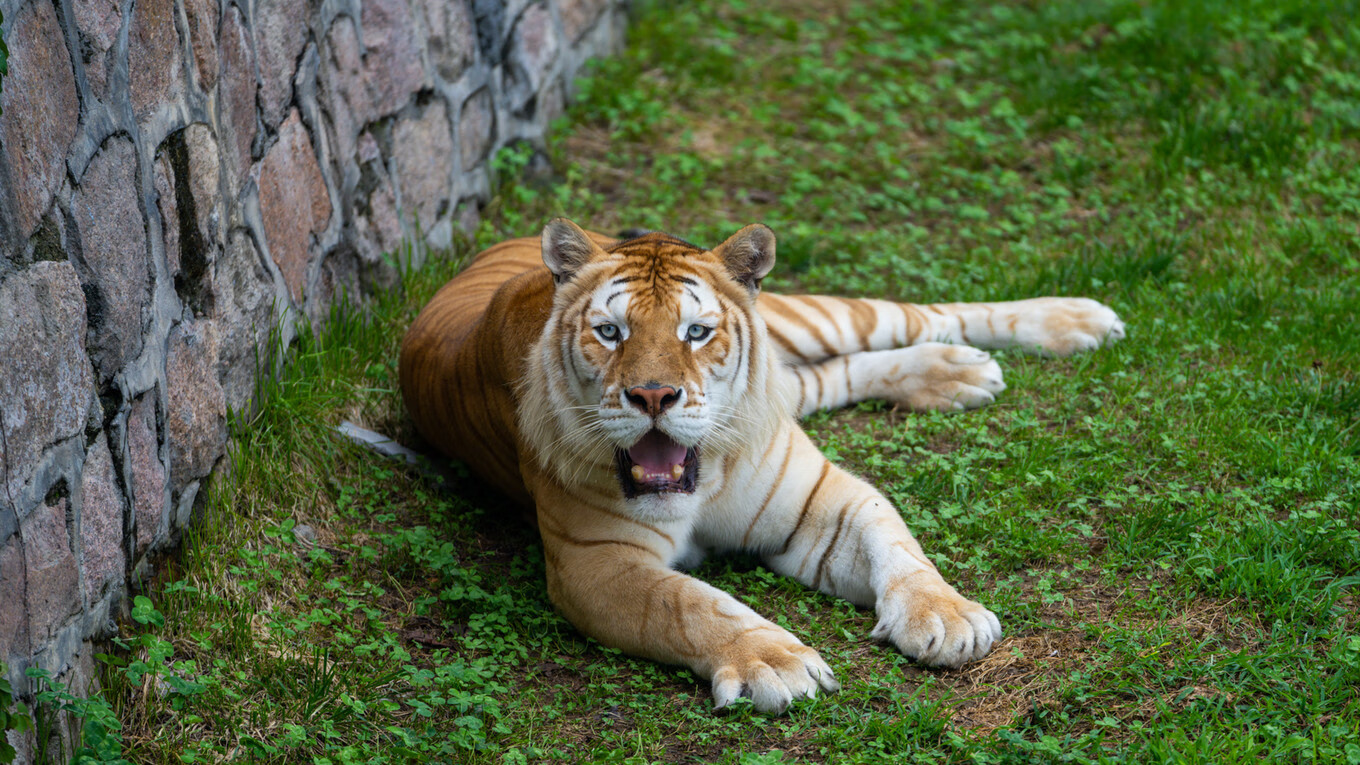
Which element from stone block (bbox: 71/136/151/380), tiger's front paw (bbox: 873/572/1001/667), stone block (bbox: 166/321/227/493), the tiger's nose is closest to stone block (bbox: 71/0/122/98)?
stone block (bbox: 71/136/151/380)

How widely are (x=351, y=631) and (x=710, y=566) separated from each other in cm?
114

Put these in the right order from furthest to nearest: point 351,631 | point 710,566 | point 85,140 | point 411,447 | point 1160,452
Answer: point 411,447 → point 1160,452 → point 710,566 → point 351,631 → point 85,140

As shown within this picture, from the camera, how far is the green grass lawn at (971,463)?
10.1 feet

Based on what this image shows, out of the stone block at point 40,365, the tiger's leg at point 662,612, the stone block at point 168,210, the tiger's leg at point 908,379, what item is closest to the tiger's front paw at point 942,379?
the tiger's leg at point 908,379

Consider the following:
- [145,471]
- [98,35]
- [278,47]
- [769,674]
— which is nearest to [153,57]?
[98,35]

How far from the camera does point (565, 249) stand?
361 cm

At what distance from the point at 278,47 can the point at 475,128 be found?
178cm

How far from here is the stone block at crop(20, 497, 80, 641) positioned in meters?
2.71

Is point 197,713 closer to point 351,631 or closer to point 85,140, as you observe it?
point 351,631

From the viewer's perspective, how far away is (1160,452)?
14.0ft

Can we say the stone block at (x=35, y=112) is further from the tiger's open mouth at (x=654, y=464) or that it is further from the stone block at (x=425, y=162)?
the stone block at (x=425, y=162)

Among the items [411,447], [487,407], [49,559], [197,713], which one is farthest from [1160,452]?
[49,559]

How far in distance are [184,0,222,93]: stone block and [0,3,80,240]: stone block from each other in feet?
2.16

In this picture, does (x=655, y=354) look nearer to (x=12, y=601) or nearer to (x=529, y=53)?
(x=12, y=601)
